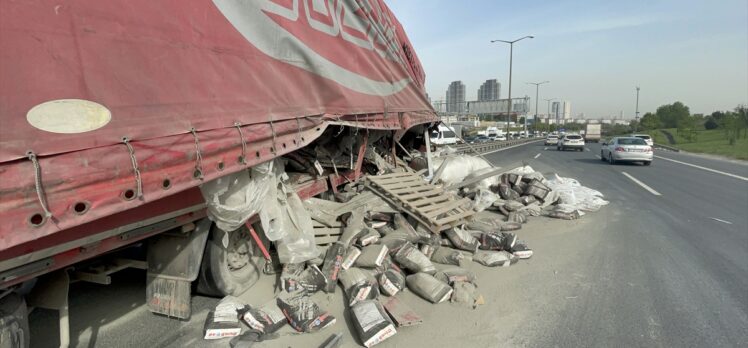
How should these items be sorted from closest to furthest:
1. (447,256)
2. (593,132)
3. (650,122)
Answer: (447,256), (593,132), (650,122)

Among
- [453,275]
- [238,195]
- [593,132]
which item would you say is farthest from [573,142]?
[238,195]

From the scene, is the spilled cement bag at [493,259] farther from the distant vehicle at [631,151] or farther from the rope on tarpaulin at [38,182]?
the distant vehicle at [631,151]

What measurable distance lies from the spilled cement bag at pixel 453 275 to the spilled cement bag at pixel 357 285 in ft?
2.53

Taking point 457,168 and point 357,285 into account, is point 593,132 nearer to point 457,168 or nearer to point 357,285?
point 457,168

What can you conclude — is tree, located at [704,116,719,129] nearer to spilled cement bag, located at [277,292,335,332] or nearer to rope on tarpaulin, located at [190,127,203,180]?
spilled cement bag, located at [277,292,335,332]

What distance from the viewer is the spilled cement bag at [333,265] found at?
4071 millimetres

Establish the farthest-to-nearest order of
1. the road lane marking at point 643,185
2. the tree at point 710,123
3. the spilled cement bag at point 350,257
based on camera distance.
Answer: the tree at point 710,123
the road lane marking at point 643,185
the spilled cement bag at point 350,257

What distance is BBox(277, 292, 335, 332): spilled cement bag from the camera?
3455 mm

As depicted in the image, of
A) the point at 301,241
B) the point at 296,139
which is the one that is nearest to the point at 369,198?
the point at 301,241

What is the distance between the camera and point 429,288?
4.08 meters

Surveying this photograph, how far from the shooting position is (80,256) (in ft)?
7.66

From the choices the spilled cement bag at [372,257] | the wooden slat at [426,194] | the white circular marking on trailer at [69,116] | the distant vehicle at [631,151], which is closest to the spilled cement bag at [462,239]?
the wooden slat at [426,194]

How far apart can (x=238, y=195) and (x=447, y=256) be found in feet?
9.42

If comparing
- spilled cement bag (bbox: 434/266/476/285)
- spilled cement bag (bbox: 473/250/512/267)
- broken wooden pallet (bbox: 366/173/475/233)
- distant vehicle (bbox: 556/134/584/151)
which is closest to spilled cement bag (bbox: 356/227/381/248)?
spilled cement bag (bbox: 434/266/476/285)
